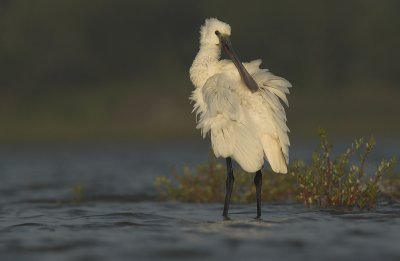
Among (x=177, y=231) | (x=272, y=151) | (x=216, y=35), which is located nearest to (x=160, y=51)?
(x=216, y=35)

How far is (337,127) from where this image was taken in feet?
150

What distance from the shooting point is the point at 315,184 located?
479 inches

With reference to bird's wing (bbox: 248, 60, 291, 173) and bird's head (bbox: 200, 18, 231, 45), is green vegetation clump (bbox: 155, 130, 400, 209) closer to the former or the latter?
bird's wing (bbox: 248, 60, 291, 173)

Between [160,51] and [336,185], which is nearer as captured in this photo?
[336,185]

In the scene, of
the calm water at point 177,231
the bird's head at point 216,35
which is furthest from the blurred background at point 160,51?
the bird's head at point 216,35

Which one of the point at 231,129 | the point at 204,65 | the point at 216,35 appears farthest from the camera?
the point at 216,35

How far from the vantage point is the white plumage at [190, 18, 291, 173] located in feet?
34.4

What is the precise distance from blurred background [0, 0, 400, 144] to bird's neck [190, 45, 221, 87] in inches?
1568

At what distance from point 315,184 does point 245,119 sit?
→ 2087 mm

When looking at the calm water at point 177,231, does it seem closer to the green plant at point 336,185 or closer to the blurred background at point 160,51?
the green plant at point 336,185

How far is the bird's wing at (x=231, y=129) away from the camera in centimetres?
1048

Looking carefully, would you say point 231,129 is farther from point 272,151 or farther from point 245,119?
point 272,151

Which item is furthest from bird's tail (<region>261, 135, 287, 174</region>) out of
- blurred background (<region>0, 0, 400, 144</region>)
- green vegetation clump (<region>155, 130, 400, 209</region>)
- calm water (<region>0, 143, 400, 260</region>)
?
blurred background (<region>0, 0, 400, 144</region>)

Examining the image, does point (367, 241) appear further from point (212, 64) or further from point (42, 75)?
point (42, 75)
